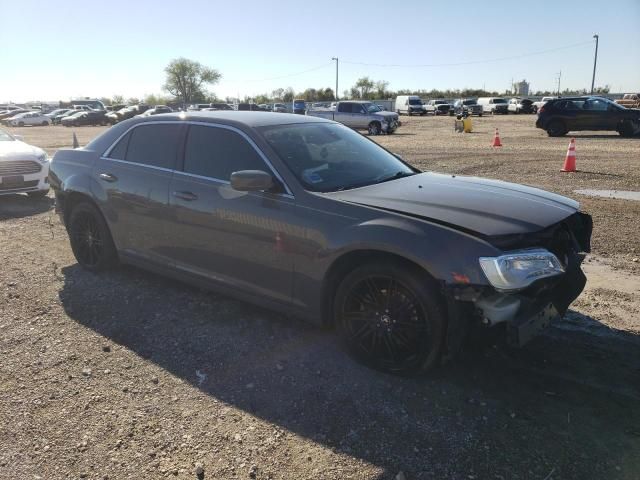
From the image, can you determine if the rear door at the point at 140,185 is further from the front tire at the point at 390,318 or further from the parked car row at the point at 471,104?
the parked car row at the point at 471,104

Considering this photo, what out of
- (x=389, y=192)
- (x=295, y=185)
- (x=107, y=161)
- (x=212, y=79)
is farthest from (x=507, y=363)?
(x=212, y=79)

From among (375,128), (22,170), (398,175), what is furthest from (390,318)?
(375,128)

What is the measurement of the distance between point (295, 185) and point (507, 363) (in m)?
1.90

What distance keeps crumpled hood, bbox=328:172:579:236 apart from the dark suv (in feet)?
67.9

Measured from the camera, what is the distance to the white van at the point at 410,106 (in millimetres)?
55344

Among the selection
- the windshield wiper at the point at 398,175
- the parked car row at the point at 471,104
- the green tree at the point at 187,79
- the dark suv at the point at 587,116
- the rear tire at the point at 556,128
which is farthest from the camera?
the green tree at the point at 187,79

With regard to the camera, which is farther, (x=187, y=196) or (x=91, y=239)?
(x=91, y=239)

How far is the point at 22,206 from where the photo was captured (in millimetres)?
9359

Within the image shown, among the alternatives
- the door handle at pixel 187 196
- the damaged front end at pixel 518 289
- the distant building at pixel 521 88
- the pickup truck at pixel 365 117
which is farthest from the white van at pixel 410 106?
the distant building at pixel 521 88

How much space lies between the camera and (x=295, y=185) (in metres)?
3.67

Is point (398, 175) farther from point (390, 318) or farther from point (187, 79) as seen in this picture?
point (187, 79)

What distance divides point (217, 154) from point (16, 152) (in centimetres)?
713

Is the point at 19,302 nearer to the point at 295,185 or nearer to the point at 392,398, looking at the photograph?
the point at 295,185

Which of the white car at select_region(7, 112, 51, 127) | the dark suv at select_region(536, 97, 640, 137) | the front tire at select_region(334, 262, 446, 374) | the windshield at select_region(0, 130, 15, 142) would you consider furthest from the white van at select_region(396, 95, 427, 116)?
the front tire at select_region(334, 262, 446, 374)
